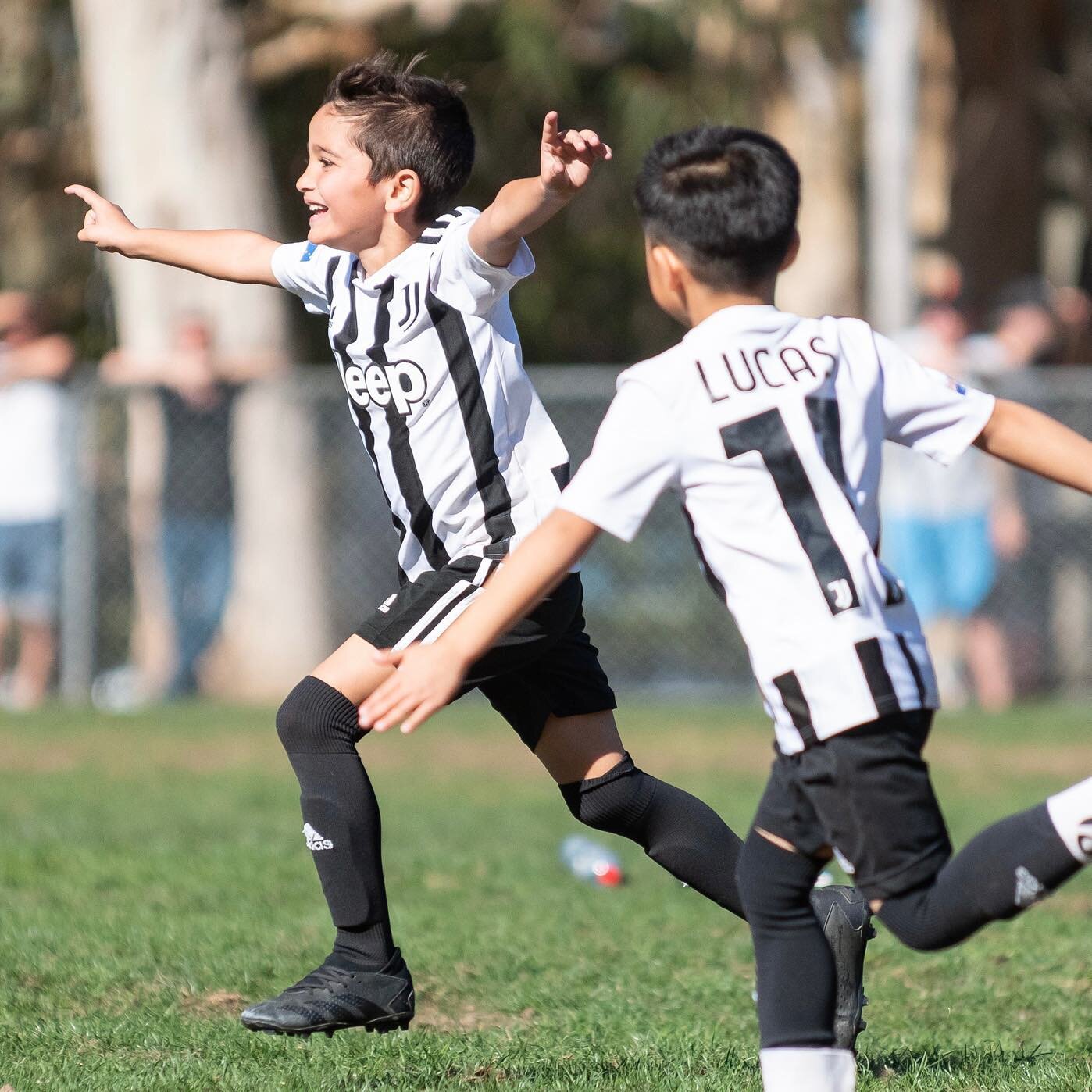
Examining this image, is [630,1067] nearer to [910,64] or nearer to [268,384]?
[268,384]

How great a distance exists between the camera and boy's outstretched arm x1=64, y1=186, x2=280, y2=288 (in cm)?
425

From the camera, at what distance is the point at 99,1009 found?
4312 millimetres

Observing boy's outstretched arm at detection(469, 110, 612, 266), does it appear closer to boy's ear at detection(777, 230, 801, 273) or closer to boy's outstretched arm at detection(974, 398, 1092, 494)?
boy's ear at detection(777, 230, 801, 273)

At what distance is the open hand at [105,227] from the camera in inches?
168

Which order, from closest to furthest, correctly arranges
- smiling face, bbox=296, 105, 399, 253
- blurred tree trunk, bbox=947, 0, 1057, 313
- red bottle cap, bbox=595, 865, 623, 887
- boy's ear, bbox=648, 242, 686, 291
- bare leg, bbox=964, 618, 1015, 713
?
boy's ear, bbox=648, 242, 686, 291 < smiling face, bbox=296, 105, 399, 253 < red bottle cap, bbox=595, 865, 623, 887 < bare leg, bbox=964, 618, 1015, 713 < blurred tree trunk, bbox=947, 0, 1057, 313

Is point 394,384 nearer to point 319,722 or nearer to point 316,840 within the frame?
point 319,722

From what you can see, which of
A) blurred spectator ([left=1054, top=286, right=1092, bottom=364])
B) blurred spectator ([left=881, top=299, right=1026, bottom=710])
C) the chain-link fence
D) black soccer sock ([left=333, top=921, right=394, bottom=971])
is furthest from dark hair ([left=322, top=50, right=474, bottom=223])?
blurred spectator ([left=1054, top=286, right=1092, bottom=364])

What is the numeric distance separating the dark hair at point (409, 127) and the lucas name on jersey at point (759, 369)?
4.04 ft

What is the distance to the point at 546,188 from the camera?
355cm

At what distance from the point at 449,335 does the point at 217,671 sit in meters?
9.17

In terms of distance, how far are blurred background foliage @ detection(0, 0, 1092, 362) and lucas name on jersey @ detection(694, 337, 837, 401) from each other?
10575 millimetres

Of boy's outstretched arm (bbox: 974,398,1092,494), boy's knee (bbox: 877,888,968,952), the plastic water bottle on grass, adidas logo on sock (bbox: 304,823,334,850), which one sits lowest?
the plastic water bottle on grass

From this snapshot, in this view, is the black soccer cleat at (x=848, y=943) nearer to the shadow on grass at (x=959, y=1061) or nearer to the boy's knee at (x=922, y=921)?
the shadow on grass at (x=959, y=1061)

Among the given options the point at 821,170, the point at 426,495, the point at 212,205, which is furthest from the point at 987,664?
the point at 426,495
